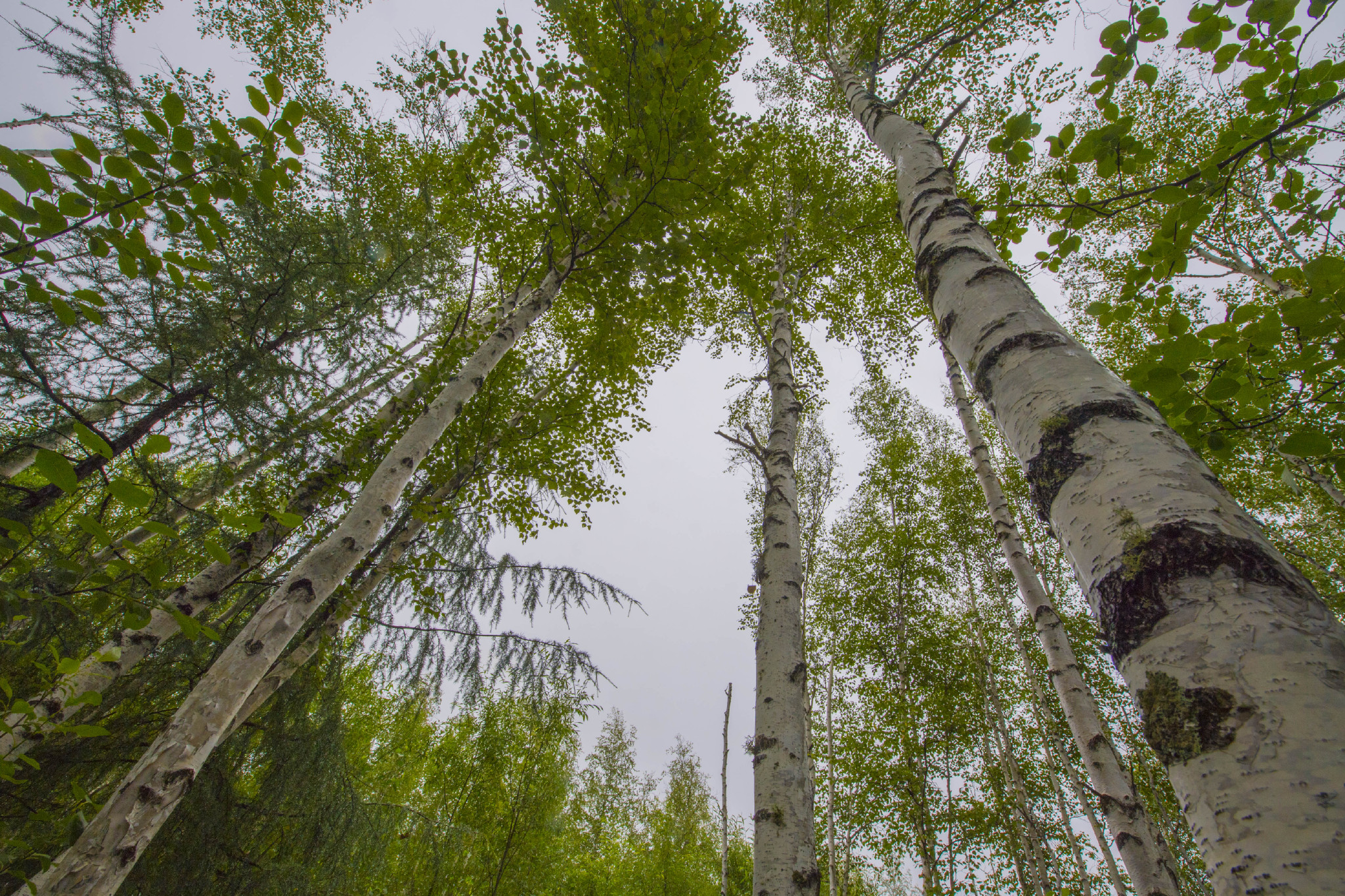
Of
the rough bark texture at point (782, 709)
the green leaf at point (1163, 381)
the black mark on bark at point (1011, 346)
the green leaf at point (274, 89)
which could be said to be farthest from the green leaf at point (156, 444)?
the rough bark texture at point (782, 709)

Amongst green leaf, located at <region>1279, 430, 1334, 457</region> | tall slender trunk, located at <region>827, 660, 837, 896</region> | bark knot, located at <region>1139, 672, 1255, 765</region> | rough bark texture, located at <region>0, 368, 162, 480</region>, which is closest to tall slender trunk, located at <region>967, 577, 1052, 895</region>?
tall slender trunk, located at <region>827, 660, 837, 896</region>

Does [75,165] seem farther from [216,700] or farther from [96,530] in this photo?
[216,700]

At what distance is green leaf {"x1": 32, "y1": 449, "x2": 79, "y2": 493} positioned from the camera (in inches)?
44.1

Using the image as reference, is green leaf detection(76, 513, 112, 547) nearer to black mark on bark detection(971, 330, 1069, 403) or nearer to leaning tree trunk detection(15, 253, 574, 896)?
leaning tree trunk detection(15, 253, 574, 896)

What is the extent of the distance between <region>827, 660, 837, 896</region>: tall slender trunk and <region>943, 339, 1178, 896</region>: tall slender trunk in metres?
5.59

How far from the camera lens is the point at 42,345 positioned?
285cm

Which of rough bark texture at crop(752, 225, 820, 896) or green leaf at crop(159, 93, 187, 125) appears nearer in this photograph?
green leaf at crop(159, 93, 187, 125)

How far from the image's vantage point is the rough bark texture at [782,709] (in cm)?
233

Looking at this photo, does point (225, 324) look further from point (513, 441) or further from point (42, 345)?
point (513, 441)

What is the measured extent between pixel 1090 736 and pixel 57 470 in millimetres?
5579

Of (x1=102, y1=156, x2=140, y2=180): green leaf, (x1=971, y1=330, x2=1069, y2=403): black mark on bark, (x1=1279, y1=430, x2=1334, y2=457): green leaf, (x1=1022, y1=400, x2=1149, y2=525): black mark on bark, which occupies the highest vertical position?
(x1=102, y1=156, x2=140, y2=180): green leaf

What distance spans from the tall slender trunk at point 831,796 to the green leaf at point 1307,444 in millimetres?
9620

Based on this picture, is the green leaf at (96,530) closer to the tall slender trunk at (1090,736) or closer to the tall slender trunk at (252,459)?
the tall slender trunk at (252,459)

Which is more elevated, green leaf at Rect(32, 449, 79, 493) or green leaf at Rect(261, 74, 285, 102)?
green leaf at Rect(261, 74, 285, 102)
